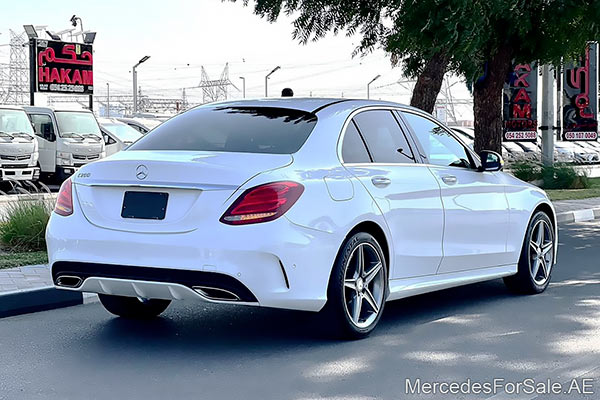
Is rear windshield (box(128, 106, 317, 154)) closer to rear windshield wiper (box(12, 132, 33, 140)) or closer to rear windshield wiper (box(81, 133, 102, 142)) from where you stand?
rear windshield wiper (box(12, 132, 33, 140))

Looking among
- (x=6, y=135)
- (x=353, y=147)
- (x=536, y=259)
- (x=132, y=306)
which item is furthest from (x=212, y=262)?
(x=6, y=135)

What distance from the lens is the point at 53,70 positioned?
3203 centimetres

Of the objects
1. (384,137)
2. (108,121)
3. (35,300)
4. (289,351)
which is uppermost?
(108,121)

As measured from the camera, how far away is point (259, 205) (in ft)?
19.3

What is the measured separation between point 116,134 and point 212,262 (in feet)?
79.3

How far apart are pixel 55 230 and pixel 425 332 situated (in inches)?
101

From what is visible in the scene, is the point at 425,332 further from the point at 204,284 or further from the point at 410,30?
the point at 410,30

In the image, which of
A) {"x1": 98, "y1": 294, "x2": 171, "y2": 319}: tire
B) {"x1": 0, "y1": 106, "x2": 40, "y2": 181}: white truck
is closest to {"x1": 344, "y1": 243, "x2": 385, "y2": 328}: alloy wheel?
{"x1": 98, "y1": 294, "x2": 171, "y2": 319}: tire

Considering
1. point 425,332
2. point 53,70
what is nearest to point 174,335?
point 425,332

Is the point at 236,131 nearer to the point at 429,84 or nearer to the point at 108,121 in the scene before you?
the point at 429,84

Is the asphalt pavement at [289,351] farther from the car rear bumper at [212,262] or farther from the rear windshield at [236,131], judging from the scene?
the rear windshield at [236,131]

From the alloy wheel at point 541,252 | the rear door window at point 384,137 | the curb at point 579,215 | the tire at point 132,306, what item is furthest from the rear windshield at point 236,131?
the curb at point 579,215

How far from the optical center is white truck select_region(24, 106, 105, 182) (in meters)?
26.3

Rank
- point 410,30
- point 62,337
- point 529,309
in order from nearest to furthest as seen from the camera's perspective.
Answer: point 62,337
point 529,309
point 410,30
